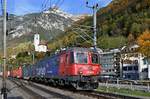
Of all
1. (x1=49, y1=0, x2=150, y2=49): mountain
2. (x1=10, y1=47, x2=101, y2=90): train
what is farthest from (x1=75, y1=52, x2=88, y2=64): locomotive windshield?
(x1=49, y1=0, x2=150, y2=49): mountain

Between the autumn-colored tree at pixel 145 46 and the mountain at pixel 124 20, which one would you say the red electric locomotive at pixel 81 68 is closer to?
the autumn-colored tree at pixel 145 46

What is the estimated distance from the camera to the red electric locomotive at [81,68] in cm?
3391

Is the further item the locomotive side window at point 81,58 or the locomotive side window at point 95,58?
the locomotive side window at point 95,58

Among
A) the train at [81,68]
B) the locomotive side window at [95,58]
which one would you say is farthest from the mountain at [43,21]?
the locomotive side window at [95,58]

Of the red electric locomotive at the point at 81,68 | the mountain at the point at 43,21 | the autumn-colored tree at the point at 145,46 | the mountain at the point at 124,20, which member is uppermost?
the mountain at the point at 124,20

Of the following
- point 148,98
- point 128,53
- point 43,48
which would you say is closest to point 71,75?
point 148,98

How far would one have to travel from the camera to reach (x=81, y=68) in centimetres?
3419

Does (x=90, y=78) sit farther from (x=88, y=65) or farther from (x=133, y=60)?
(x=133, y=60)

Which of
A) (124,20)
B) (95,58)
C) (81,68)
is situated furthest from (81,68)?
(124,20)

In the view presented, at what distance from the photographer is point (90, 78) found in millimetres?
34156

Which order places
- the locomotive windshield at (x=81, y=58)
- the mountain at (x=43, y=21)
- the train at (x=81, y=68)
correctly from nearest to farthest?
the train at (x=81, y=68)
the locomotive windshield at (x=81, y=58)
the mountain at (x=43, y=21)

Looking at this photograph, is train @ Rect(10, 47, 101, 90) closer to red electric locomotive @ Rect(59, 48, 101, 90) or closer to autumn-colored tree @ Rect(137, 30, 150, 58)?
red electric locomotive @ Rect(59, 48, 101, 90)

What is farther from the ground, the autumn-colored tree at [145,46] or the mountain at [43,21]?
the mountain at [43,21]

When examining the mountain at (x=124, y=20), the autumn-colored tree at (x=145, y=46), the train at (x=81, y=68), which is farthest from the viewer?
the mountain at (x=124, y=20)
